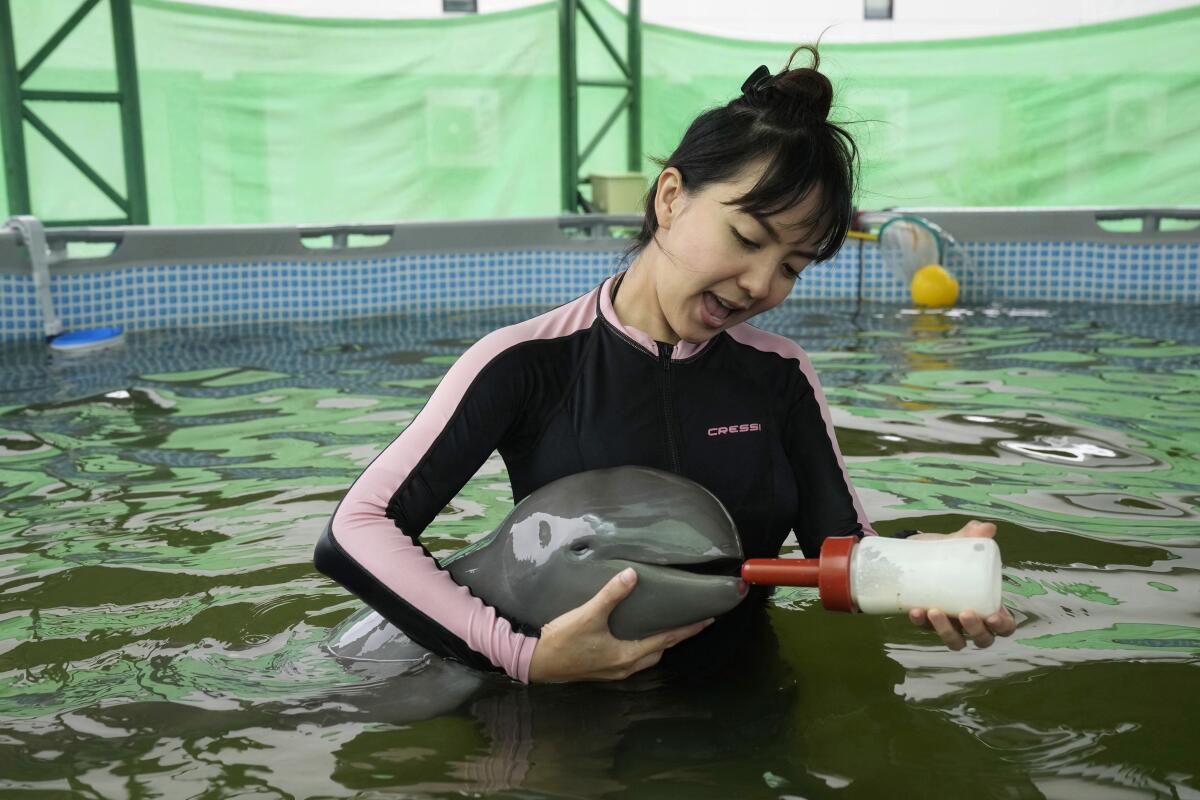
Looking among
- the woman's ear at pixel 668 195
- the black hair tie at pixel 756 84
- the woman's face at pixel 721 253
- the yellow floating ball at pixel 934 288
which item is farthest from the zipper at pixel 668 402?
the yellow floating ball at pixel 934 288

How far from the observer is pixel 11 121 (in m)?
8.16

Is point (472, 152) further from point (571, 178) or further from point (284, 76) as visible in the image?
point (284, 76)

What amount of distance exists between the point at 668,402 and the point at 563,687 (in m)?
0.56

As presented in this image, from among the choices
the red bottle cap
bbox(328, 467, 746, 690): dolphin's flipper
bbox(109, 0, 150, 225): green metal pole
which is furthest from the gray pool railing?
the red bottle cap

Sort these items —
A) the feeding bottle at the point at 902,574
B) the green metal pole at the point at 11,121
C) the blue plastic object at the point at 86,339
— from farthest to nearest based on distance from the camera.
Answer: the green metal pole at the point at 11,121 → the blue plastic object at the point at 86,339 → the feeding bottle at the point at 902,574

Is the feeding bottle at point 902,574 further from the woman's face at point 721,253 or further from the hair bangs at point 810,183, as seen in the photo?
the hair bangs at point 810,183

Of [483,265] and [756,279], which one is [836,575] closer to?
[756,279]

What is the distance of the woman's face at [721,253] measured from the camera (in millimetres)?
2064

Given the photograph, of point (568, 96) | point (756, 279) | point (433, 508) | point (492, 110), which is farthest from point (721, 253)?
point (568, 96)

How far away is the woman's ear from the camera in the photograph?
2176 mm

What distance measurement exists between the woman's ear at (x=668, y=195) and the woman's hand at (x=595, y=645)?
2.09 feet

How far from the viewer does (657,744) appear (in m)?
2.09

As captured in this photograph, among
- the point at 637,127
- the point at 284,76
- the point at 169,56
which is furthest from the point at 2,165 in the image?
the point at 637,127

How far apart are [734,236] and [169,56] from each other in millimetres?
7876
